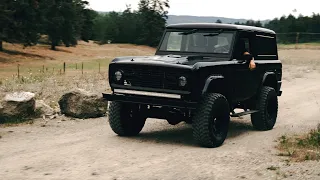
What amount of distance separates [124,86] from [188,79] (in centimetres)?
124

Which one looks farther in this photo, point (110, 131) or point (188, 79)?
point (110, 131)

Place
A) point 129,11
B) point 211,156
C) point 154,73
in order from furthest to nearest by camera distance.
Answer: point 129,11 < point 154,73 < point 211,156

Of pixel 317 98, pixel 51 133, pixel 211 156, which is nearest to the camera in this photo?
pixel 211 156

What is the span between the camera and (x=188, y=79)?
816cm

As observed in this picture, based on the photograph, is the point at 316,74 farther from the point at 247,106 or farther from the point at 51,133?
the point at 51,133

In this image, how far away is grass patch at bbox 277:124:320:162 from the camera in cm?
778

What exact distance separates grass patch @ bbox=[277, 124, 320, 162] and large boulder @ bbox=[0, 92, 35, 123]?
571cm

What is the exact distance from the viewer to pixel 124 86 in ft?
28.7

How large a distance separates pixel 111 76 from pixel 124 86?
0.38 metres

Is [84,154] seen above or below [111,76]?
below

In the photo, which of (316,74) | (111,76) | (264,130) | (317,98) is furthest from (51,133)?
(316,74)

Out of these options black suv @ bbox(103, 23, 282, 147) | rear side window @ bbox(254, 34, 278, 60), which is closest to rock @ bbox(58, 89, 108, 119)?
black suv @ bbox(103, 23, 282, 147)

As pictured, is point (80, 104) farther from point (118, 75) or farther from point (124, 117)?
point (118, 75)

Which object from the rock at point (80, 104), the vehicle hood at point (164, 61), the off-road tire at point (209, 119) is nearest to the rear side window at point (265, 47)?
the vehicle hood at point (164, 61)
